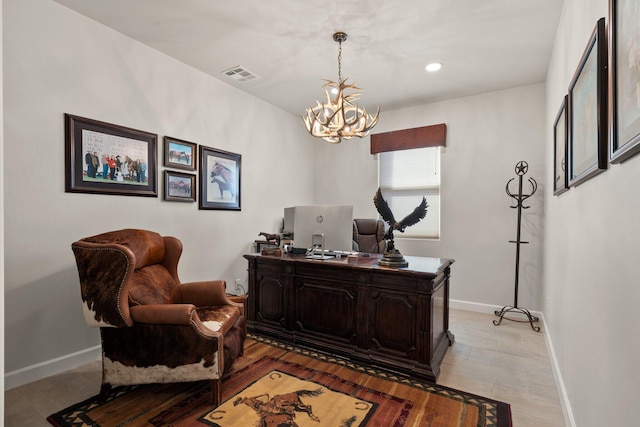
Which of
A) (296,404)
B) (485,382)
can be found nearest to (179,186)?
(296,404)

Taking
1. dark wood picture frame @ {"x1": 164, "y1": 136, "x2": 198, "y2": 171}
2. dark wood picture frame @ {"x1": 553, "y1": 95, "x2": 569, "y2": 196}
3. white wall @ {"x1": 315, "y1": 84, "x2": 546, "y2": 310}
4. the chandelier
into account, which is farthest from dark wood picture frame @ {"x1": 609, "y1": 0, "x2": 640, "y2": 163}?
dark wood picture frame @ {"x1": 164, "y1": 136, "x2": 198, "y2": 171}

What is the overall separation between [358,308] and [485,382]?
1070 millimetres

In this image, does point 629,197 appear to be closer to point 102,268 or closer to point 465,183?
point 102,268

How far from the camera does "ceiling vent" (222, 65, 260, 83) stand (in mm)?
3477

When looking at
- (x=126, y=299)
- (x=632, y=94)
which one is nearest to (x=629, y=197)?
(x=632, y=94)

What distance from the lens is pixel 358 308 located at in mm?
2564

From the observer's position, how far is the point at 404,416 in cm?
191

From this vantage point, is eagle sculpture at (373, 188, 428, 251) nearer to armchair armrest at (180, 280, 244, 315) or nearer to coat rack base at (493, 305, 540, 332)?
armchair armrest at (180, 280, 244, 315)

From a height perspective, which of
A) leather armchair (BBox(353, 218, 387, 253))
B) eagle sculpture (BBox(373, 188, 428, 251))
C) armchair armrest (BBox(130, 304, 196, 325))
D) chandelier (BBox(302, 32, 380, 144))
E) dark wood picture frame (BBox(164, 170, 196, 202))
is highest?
chandelier (BBox(302, 32, 380, 144))

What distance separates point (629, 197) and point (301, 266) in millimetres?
2225

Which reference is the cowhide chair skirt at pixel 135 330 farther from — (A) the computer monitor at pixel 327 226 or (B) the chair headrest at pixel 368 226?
(B) the chair headrest at pixel 368 226

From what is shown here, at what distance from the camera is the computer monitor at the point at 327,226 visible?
9.23 ft

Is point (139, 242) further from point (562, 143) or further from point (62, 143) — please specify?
point (562, 143)

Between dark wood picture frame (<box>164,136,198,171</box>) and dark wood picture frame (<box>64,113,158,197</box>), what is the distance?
0.41ft
